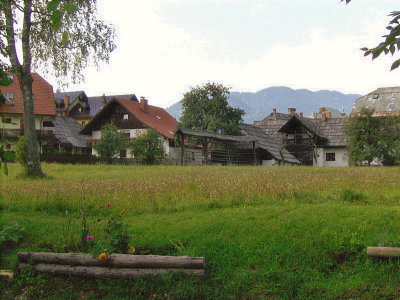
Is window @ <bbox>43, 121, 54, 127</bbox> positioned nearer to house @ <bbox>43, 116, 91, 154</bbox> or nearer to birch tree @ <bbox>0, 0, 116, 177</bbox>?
house @ <bbox>43, 116, 91, 154</bbox>

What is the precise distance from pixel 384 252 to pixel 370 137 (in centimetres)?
3428

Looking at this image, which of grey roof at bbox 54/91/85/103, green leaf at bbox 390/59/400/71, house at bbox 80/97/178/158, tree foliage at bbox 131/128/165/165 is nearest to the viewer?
green leaf at bbox 390/59/400/71

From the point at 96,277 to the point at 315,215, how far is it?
418 cm

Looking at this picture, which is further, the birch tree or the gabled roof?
the gabled roof

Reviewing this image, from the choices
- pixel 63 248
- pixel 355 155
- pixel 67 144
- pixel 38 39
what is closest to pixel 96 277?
pixel 63 248

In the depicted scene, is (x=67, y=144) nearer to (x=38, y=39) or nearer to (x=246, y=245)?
(x=38, y=39)

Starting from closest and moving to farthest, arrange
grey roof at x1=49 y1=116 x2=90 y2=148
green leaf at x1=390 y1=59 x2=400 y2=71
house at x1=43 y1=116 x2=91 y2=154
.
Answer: green leaf at x1=390 y1=59 x2=400 y2=71, house at x1=43 y1=116 x2=91 y2=154, grey roof at x1=49 y1=116 x2=90 y2=148

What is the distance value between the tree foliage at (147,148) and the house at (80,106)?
137 feet

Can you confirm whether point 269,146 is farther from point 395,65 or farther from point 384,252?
point 395,65

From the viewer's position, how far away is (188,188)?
11.7 metres

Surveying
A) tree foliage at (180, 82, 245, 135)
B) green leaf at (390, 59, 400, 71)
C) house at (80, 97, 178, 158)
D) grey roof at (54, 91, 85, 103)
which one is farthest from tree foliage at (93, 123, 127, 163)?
grey roof at (54, 91, 85, 103)

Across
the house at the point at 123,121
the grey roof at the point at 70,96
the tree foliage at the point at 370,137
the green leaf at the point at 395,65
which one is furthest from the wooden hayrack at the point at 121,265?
the grey roof at the point at 70,96

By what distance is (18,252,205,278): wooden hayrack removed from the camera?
6074 mm

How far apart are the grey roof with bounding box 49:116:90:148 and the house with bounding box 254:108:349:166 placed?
25.1 metres
